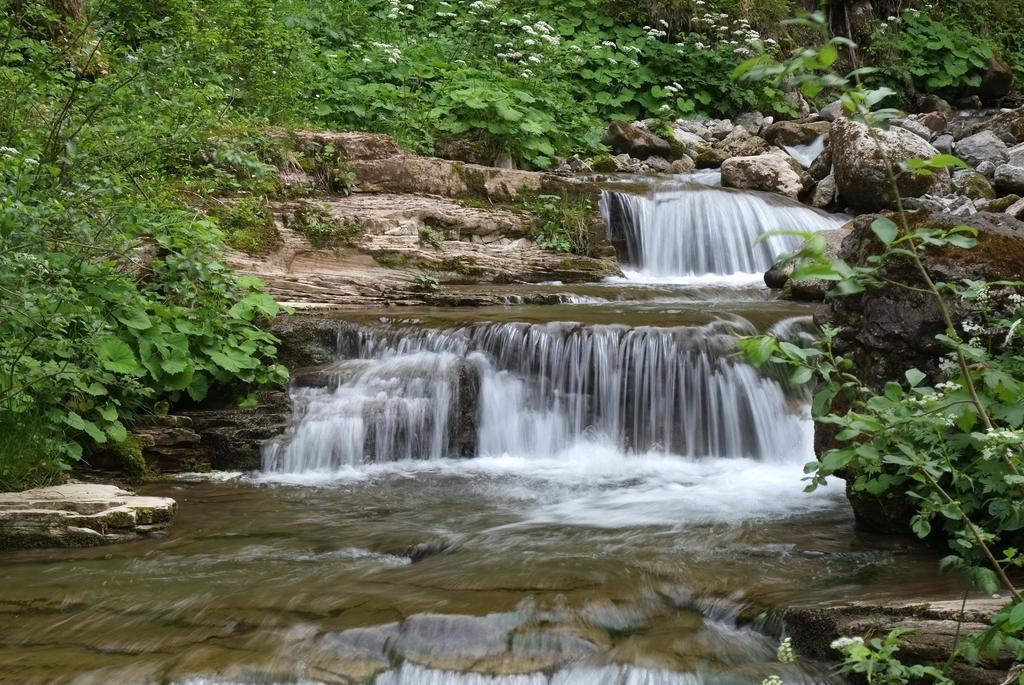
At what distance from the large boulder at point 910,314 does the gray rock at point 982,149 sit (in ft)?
35.5

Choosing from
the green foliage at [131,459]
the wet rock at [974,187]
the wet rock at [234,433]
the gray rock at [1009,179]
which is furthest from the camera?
the gray rock at [1009,179]

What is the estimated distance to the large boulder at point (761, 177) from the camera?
14.1 meters

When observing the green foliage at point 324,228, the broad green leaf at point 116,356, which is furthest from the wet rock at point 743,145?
the broad green leaf at point 116,356

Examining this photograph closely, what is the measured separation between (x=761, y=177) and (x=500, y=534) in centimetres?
992

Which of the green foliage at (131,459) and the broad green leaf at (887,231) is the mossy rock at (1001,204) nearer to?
the green foliage at (131,459)

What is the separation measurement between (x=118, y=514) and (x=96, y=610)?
1.33 meters

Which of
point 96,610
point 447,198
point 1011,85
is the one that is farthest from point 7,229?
point 1011,85

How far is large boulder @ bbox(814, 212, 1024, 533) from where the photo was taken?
518cm

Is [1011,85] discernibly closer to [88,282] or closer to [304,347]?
[304,347]

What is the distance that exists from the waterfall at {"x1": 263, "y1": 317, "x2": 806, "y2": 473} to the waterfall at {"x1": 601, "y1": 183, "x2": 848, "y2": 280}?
4.24 metres

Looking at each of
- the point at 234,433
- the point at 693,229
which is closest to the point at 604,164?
the point at 693,229

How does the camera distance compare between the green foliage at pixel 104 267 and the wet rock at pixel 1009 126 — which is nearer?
the green foliage at pixel 104 267

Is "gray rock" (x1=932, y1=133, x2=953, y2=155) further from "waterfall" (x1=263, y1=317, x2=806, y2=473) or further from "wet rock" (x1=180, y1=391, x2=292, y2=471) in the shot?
"wet rock" (x1=180, y1=391, x2=292, y2=471)

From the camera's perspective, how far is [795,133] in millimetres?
16609
